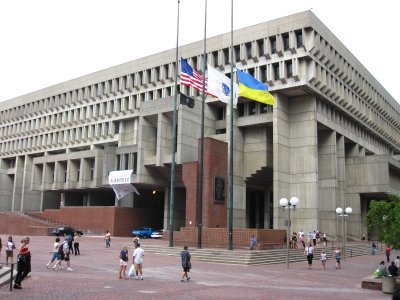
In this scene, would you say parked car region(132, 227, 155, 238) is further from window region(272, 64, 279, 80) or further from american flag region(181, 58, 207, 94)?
american flag region(181, 58, 207, 94)

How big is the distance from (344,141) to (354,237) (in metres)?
12.6

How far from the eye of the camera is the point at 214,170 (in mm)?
48219

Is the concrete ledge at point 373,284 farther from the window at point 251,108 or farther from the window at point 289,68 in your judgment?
the window at point 251,108

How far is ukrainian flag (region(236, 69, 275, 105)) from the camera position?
32.7 metres

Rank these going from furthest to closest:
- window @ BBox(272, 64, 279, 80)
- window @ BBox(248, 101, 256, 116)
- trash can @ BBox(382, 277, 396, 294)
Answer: window @ BBox(248, 101, 256, 116) → window @ BBox(272, 64, 279, 80) → trash can @ BBox(382, 277, 396, 294)

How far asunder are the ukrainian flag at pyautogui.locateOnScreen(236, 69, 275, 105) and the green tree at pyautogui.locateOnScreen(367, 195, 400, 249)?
12.5m

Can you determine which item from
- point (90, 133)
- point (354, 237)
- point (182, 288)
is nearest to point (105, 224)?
point (90, 133)

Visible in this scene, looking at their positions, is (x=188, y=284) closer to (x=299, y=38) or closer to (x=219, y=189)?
(x=219, y=189)

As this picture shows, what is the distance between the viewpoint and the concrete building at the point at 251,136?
5234 cm

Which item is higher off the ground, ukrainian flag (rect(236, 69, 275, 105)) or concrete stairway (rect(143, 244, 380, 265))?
ukrainian flag (rect(236, 69, 275, 105))

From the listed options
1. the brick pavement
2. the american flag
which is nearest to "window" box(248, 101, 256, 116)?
the american flag

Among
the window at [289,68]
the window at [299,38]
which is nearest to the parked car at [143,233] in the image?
the window at [289,68]

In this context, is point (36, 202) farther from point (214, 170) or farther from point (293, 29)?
point (293, 29)

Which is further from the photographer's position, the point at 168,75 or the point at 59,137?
the point at 59,137
